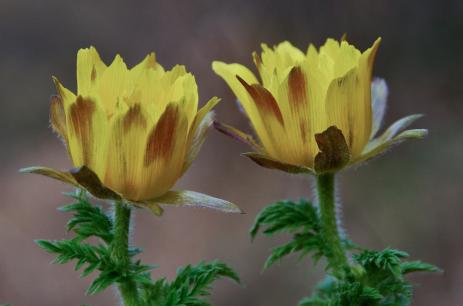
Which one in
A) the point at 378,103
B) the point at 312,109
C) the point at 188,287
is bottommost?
the point at 188,287

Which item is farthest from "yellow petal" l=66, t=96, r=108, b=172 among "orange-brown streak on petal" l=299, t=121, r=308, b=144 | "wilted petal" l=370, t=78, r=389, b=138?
"wilted petal" l=370, t=78, r=389, b=138

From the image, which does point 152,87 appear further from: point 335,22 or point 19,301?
point 335,22

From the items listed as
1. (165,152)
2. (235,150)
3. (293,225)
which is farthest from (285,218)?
(235,150)

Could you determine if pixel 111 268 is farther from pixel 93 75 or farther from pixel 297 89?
pixel 297 89

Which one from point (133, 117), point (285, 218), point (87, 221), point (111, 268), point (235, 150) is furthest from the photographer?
point (235, 150)

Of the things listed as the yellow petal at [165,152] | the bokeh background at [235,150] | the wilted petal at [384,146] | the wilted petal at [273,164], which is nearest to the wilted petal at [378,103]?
the wilted petal at [384,146]

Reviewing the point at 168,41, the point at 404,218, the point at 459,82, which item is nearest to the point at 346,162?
the point at 404,218
